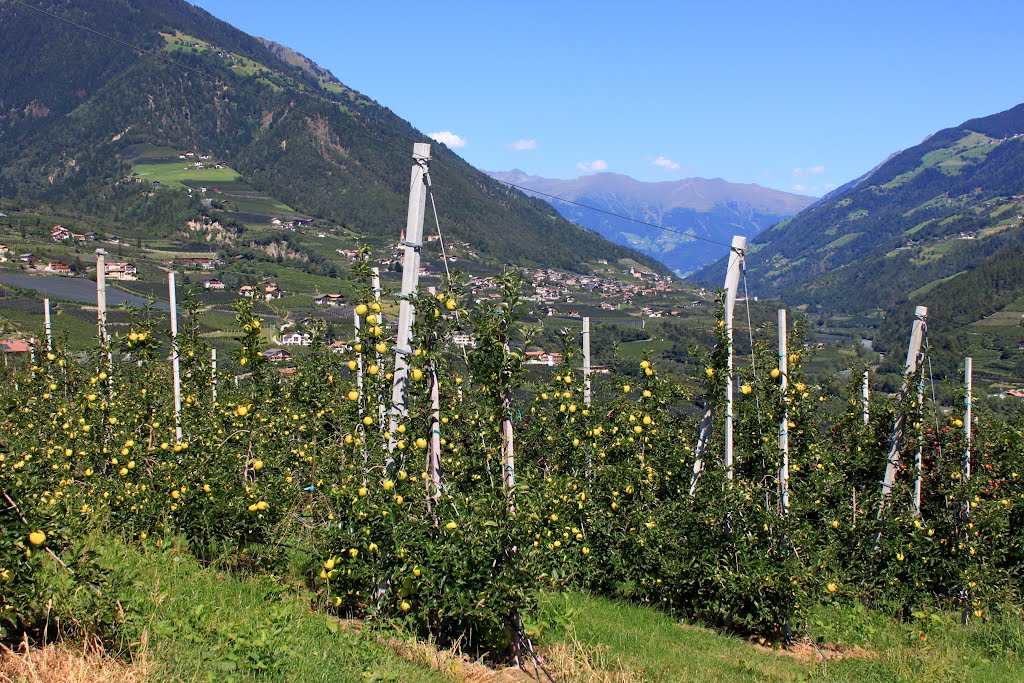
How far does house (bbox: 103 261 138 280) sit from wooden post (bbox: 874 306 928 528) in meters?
57.9

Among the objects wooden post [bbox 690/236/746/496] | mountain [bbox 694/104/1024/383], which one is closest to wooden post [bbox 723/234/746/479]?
wooden post [bbox 690/236/746/496]

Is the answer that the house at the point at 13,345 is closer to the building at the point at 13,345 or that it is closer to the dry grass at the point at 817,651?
the building at the point at 13,345

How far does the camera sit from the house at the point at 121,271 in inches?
2214

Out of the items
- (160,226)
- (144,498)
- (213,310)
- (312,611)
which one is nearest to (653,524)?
(312,611)

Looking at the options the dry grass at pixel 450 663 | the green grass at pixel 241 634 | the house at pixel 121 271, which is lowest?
the dry grass at pixel 450 663

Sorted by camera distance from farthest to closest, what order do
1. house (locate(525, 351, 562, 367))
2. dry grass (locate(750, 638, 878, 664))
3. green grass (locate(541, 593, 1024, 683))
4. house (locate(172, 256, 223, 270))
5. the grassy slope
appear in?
1. house (locate(172, 256, 223, 270))
2. dry grass (locate(750, 638, 878, 664))
3. green grass (locate(541, 593, 1024, 683))
4. house (locate(525, 351, 562, 367))
5. the grassy slope

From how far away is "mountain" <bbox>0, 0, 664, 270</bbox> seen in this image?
113m

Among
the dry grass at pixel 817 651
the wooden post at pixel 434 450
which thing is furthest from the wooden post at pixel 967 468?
the wooden post at pixel 434 450

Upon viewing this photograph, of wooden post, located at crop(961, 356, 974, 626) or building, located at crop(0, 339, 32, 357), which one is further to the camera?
building, located at crop(0, 339, 32, 357)

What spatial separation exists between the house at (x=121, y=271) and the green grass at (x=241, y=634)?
57.0m

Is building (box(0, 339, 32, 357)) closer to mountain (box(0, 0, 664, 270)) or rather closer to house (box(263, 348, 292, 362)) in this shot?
house (box(263, 348, 292, 362))

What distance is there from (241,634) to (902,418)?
272 inches

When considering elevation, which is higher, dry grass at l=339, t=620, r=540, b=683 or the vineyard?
the vineyard

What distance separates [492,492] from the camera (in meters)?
Result: 5.02
